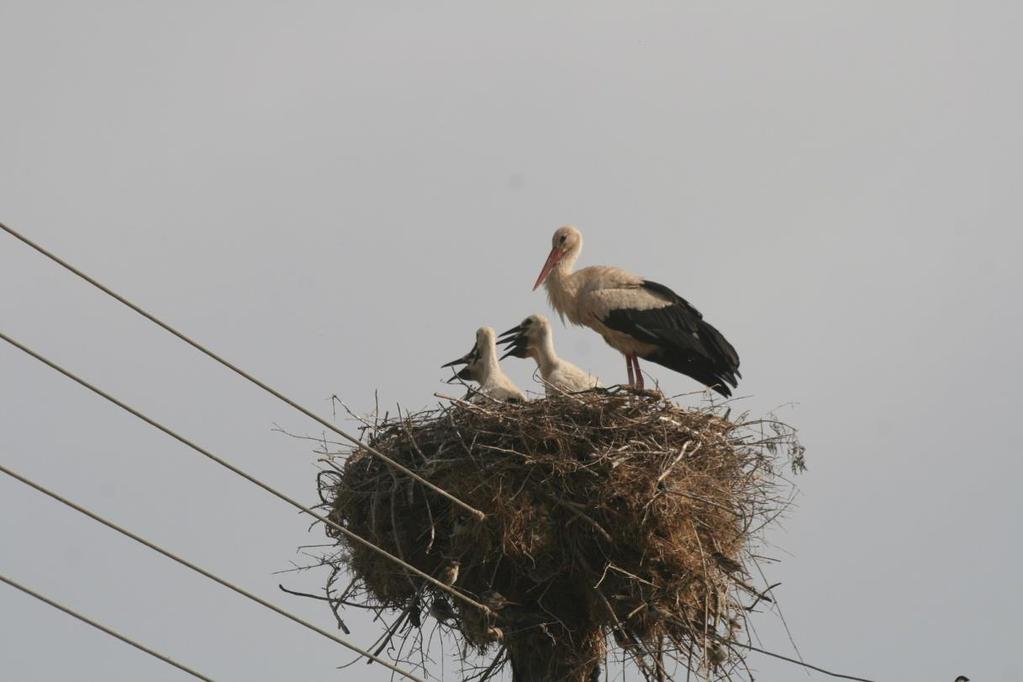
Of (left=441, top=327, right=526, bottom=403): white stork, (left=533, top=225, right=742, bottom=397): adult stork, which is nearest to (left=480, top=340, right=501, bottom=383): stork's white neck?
(left=441, top=327, right=526, bottom=403): white stork

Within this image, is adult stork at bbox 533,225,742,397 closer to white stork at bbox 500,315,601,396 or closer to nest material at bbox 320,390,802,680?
white stork at bbox 500,315,601,396

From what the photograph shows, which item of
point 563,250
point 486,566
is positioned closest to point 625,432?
point 486,566

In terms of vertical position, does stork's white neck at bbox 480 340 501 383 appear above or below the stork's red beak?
below

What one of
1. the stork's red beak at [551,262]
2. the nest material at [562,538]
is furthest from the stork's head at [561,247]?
the nest material at [562,538]

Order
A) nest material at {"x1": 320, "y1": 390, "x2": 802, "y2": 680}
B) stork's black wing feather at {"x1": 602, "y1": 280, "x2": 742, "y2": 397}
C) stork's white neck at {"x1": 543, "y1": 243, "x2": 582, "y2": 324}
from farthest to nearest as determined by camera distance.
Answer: stork's white neck at {"x1": 543, "y1": 243, "x2": 582, "y2": 324}, stork's black wing feather at {"x1": 602, "y1": 280, "x2": 742, "y2": 397}, nest material at {"x1": 320, "y1": 390, "x2": 802, "y2": 680}

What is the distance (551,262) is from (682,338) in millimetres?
1194

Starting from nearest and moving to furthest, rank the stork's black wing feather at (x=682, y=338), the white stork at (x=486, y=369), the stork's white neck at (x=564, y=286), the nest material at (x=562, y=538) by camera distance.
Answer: the nest material at (x=562, y=538), the white stork at (x=486, y=369), the stork's black wing feather at (x=682, y=338), the stork's white neck at (x=564, y=286)

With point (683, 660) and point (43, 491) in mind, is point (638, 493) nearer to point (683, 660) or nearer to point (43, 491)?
point (683, 660)

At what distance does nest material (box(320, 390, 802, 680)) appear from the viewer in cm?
867

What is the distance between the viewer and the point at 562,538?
344 inches

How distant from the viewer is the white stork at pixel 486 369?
10.0 meters

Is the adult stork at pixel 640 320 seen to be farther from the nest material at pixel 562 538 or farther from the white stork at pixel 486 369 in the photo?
the nest material at pixel 562 538

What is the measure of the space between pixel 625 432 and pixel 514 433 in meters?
0.52

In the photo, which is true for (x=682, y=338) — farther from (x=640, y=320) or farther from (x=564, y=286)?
(x=564, y=286)
